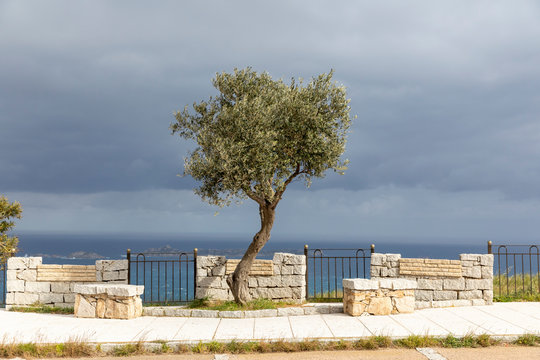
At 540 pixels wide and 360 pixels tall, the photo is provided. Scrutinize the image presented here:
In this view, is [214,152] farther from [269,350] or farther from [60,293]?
[60,293]

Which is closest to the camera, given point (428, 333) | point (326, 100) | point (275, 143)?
point (428, 333)

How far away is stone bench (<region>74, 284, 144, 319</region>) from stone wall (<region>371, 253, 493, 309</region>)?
7.16 metres

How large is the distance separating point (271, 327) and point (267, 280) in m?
3.75

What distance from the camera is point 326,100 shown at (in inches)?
526

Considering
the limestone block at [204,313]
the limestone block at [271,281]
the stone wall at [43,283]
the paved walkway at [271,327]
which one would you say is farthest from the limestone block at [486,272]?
the stone wall at [43,283]

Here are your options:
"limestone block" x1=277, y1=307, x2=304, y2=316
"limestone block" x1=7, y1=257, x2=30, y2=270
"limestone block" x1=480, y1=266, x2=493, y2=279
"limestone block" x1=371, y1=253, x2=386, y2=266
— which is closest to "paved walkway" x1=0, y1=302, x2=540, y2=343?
"limestone block" x1=277, y1=307, x2=304, y2=316

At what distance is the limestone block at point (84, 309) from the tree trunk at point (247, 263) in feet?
12.4

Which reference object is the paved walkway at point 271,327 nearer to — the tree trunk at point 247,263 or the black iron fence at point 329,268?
the black iron fence at point 329,268

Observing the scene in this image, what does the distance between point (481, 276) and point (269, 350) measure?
836cm

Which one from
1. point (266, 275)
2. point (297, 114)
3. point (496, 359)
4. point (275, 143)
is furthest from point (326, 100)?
point (496, 359)

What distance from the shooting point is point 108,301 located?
1205 centimetres

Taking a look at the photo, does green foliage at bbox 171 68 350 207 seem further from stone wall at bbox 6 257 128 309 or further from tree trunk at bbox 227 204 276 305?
stone wall at bbox 6 257 128 309

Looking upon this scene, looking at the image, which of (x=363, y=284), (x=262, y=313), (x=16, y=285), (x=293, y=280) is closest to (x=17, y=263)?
(x=16, y=285)

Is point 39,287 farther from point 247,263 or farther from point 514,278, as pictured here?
point 514,278
